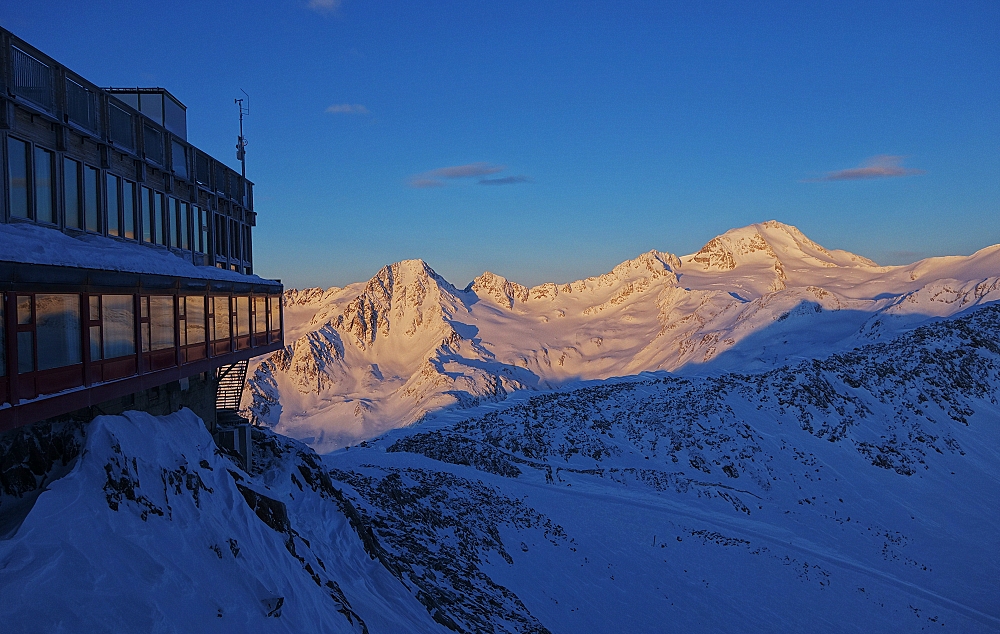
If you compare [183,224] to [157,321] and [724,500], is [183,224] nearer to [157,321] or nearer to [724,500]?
[157,321]

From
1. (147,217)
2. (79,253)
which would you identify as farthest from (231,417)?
(79,253)

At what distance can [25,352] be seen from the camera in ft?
28.4

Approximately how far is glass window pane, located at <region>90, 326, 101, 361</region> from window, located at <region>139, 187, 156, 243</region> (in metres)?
6.09

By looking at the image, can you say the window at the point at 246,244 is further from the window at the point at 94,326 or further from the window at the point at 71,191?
the window at the point at 94,326

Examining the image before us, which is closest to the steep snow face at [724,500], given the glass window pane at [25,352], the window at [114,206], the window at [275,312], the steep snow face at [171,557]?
the steep snow face at [171,557]

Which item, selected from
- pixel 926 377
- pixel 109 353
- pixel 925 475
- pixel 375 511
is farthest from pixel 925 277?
pixel 109 353

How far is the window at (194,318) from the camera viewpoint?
13490 millimetres

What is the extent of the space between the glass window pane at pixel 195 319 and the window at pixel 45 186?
2.77m

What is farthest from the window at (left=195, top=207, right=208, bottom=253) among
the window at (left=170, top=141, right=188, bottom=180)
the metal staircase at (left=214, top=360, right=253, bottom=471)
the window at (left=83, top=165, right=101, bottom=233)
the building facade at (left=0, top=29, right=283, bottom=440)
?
the window at (left=83, top=165, right=101, bottom=233)

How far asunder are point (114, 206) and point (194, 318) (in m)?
3.16

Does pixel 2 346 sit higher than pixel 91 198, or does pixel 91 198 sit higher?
pixel 91 198

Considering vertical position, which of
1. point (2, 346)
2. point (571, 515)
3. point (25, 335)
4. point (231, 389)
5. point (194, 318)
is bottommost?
point (571, 515)

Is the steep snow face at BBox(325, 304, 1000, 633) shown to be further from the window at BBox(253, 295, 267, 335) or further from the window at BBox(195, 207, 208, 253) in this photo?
the window at BBox(195, 207, 208, 253)

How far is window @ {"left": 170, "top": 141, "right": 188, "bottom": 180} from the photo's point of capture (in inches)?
674
